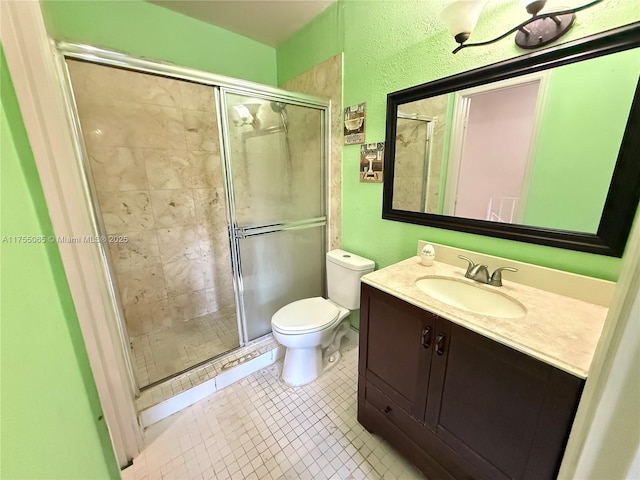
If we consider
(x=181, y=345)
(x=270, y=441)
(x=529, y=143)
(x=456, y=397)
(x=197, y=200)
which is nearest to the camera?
(x=456, y=397)

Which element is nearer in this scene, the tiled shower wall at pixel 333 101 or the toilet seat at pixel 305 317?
the toilet seat at pixel 305 317

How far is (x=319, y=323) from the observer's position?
161 cm

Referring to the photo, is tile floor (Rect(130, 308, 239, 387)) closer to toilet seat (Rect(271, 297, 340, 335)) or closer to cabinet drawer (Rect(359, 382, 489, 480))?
toilet seat (Rect(271, 297, 340, 335))

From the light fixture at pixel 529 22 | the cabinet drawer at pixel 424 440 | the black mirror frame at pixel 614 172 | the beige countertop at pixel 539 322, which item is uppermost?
the light fixture at pixel 529 22

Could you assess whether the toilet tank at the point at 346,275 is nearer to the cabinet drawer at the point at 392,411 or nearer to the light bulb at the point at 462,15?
the cabinet drawer at the point at 392,411

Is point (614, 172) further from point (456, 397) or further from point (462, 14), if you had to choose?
point (456, 397)

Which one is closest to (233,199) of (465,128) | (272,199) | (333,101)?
(272,199)

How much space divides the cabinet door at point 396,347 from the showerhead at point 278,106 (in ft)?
4.31

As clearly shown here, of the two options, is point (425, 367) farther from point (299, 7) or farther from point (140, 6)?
point (140, 6)

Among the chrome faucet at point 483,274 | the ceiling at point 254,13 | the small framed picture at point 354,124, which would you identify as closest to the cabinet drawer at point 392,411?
the chrome faucet at point 483,274

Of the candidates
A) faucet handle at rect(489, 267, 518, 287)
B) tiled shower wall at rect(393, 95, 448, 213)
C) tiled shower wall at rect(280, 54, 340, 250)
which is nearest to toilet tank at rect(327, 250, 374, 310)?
tiled shower wall at rect(280, 54, 340, 250)

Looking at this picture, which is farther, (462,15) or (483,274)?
(483,274)

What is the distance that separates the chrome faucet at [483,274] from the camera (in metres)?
1.14

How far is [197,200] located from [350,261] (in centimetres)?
144
